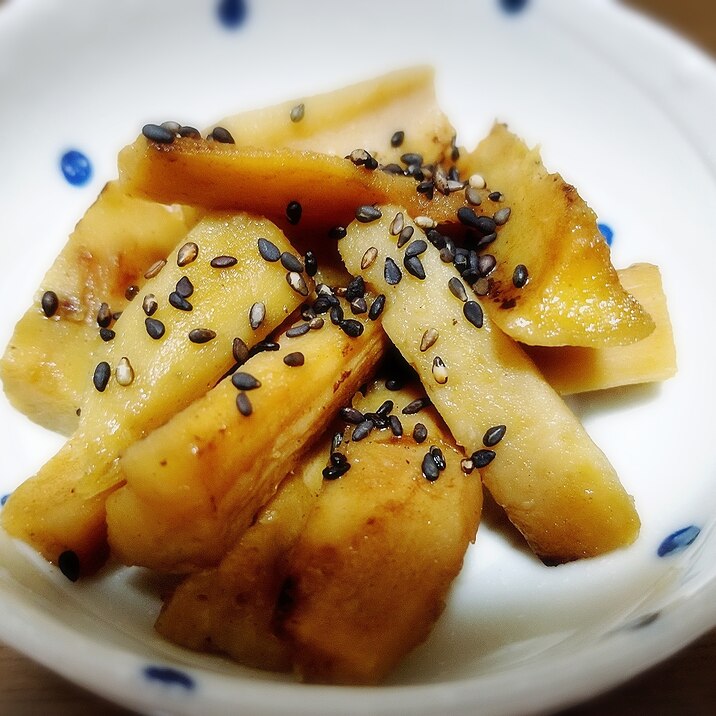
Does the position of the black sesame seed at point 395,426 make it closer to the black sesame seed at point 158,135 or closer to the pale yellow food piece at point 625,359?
the pale yellow food piece at point 625,359

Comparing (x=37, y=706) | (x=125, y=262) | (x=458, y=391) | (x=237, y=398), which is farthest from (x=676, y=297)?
(x=37, y=706)

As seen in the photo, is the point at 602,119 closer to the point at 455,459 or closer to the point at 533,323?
the point at 533,323

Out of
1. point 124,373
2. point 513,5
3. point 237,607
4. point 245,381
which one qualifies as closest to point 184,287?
point 124,373

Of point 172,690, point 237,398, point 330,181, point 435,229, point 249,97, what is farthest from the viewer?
point 249,97

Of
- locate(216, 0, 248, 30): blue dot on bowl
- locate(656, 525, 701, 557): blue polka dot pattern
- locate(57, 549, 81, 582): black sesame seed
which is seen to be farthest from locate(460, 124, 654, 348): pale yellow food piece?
locate(216, 0, 248, 30): blue dot on bowl

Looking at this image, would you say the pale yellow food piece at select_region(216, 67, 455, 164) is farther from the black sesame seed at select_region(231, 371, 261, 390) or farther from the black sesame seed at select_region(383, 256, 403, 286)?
the black sesame seed at select_region(231, 371, 261, 390)
